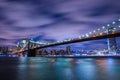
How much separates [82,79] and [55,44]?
4653 centimetres

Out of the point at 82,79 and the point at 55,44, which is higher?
the point at 55,44

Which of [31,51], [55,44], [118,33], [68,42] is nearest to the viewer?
[118,33]

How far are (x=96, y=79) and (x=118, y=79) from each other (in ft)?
5.37

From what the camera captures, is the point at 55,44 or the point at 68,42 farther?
the point at 55,44

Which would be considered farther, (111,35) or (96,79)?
(111,35)

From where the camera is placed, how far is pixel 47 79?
16422 millimetres

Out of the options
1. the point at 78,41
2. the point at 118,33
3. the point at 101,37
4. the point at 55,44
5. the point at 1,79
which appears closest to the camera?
the point at 1,79

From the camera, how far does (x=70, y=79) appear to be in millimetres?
16359

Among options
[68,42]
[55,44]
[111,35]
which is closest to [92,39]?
[111,35]

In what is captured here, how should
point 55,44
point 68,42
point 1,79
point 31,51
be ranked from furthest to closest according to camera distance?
point 31,51
point 55,44
point 68,42
point 1,79

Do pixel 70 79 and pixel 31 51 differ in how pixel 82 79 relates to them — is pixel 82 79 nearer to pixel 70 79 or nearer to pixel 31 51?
pixel 70 79

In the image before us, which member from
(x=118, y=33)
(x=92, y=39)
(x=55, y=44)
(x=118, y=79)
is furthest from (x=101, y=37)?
(x=118, y=79)

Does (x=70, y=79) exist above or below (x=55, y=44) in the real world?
below

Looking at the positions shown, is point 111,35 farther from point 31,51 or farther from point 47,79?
point 31,51
